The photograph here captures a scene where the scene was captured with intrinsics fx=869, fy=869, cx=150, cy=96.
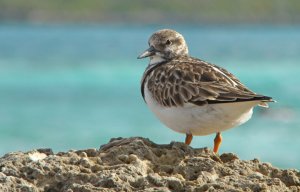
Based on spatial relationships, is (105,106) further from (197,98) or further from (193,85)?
(197,98)

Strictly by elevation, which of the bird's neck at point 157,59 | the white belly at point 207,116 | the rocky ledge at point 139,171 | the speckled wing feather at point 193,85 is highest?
the bird's neck at point 157,59

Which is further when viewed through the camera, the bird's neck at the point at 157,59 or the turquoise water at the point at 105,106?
the turquoise water at the point at 105,106

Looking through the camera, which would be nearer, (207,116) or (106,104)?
(207,116)

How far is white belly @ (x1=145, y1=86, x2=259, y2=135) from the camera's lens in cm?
857

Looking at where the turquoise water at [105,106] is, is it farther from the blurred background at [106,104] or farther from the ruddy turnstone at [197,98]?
the ruddy turnstone at [197,98]

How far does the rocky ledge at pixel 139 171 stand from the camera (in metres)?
6.79

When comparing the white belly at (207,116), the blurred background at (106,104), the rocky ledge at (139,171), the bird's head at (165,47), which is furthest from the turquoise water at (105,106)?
the rocky ledge at (139,171)

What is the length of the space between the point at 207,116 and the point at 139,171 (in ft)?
5.70

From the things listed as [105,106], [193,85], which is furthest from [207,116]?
[105,106]

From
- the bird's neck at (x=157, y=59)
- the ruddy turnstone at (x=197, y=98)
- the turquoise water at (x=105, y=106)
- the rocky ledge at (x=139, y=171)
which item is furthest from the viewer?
the turquoise water at (x=105, y=106)

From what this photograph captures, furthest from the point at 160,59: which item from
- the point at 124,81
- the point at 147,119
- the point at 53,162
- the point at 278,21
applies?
the point at 278,21

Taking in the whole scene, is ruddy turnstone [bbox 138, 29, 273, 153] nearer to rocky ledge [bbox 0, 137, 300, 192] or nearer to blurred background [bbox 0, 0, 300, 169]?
rocky ledge [bbox 0, 137, 300, 192]

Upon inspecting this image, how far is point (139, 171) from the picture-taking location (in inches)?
278

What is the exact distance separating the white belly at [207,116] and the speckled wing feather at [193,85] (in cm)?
7
